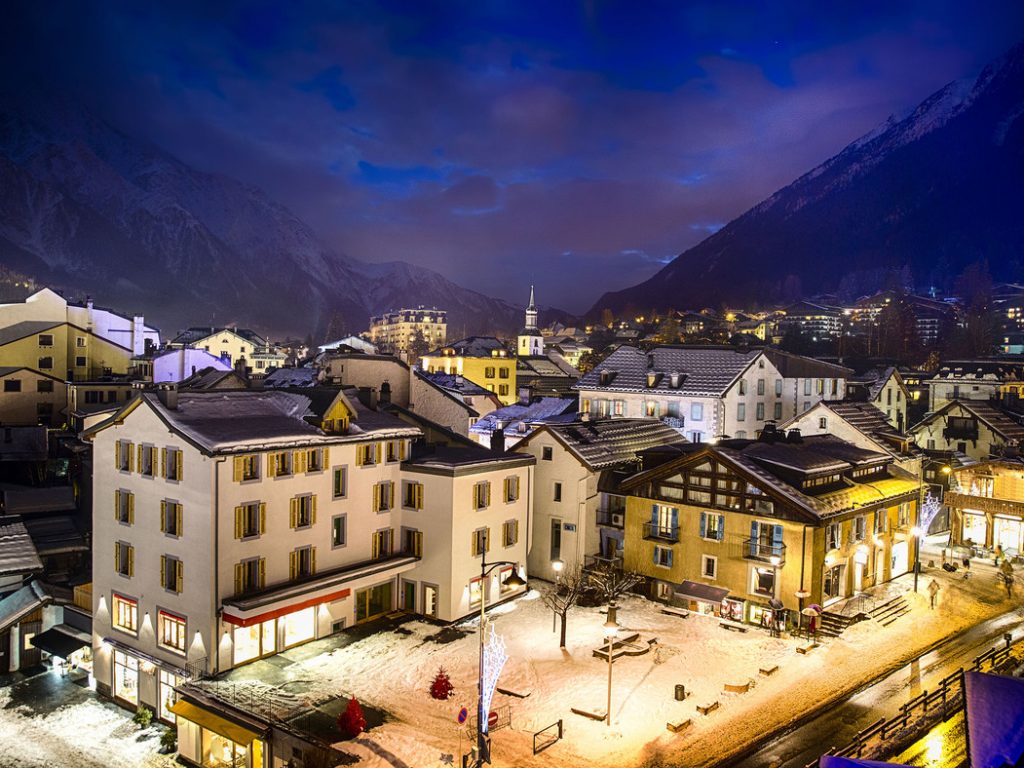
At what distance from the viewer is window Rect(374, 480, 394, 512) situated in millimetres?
42469

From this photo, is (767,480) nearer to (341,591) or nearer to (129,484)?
(341,591)

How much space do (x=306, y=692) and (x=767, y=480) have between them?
26409 mm

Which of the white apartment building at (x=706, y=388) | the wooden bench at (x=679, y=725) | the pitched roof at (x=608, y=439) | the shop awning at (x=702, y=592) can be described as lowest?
the wooden bench at (x=679, y=725)

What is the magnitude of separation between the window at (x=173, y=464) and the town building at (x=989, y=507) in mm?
54701

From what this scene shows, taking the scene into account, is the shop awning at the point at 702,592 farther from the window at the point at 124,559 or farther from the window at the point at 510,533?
the window at the point at 124,559

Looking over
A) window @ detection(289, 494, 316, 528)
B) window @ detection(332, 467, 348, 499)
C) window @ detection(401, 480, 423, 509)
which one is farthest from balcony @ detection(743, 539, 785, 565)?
window @ detection(289, 494, 316, 528)

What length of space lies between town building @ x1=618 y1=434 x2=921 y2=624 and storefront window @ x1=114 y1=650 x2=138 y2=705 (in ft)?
92.7

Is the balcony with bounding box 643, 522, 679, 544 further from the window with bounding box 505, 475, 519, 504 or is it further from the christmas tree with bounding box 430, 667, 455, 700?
the christmas tree with bounding box 430, 667, 455, 700

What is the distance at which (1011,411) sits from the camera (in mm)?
79625

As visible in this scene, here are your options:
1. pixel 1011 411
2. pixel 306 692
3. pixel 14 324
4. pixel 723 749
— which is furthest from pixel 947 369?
pixel 14 324

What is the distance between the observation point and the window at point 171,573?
115 feet

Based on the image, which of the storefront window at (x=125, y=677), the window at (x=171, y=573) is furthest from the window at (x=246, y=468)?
the storefront window at (x=125, y=677)

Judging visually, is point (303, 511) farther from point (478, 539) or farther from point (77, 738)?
point (77, 738)

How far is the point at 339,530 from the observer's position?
40.4 m
